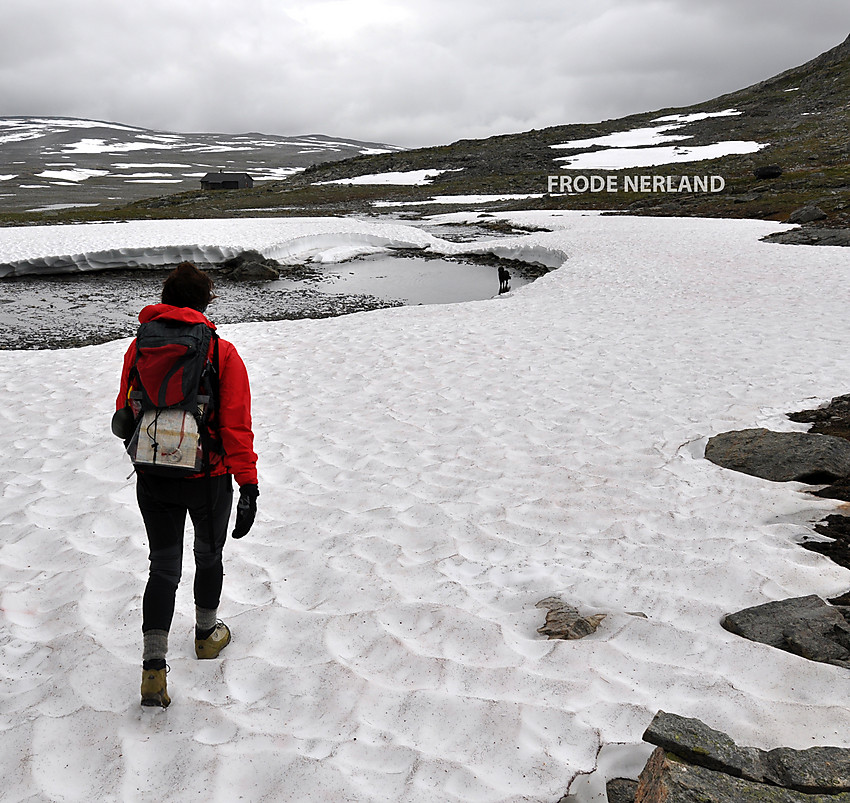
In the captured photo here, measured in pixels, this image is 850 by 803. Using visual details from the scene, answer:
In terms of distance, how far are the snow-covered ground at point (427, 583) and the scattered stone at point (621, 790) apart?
8 cm

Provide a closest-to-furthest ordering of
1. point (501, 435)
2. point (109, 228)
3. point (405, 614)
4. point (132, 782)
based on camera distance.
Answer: point (132, 782), point (405, 614), point (501, 435), point (109, 228)

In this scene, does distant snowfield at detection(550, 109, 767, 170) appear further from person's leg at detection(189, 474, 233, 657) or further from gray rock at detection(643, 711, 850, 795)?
gray rock at detection(643, 711, 850, 795)

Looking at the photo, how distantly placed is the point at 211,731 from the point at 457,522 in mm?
2923

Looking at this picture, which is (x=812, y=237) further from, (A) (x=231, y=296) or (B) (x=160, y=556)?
(B) (x=160, y=556)

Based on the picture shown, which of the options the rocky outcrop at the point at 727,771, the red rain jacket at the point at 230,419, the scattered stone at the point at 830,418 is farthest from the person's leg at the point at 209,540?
the scattered stone at the point at 830,418

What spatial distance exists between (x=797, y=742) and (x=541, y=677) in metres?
1.40

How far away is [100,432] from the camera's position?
819cm

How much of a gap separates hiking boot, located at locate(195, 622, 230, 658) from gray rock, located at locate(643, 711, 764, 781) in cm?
270

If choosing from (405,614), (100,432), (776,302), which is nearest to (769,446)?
(405,614)

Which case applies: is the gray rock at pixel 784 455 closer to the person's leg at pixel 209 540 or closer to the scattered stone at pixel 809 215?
the person's leg at pixel 209 540

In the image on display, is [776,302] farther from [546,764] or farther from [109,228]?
[109,228]

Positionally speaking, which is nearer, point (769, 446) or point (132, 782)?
point (132, 782)

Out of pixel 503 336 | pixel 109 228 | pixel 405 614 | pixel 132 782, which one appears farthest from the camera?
pixel 109 228

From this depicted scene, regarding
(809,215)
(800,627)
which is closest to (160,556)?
(800,627)
